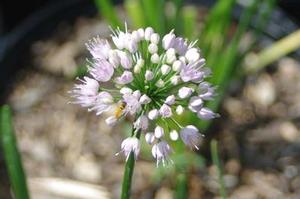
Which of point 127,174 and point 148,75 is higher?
point 148,75

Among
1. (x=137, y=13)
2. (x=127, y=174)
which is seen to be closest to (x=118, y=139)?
(x=137, y=13)

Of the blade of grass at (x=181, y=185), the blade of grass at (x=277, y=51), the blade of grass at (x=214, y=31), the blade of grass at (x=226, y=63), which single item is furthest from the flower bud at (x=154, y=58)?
the blade of grass at (x=277, y=51)

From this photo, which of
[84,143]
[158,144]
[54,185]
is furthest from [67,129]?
[158,144]

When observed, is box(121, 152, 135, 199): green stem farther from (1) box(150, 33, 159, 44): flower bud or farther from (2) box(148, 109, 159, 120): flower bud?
(1) box(150, 33, 159, 44): flower bud

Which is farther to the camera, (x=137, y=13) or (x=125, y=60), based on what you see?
(x=137, y=13)

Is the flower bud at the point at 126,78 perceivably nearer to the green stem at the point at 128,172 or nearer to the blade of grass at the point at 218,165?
the green stem at the point at 128,172

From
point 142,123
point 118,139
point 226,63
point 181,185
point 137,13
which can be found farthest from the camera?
point 118,139

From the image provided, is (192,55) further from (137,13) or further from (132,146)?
(137,13)
